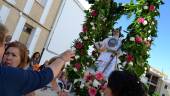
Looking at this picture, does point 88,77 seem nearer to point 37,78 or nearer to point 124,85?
point 124,85

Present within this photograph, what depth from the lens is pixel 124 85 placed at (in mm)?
3186

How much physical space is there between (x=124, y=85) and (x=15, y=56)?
112 cm

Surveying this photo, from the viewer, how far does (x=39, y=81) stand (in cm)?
282

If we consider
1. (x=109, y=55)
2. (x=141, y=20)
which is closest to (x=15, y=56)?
(x=109, y=55)

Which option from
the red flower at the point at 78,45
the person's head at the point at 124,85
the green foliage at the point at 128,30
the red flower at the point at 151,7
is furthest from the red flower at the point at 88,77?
the person's head at the point at 124,85

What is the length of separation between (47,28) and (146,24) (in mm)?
14513

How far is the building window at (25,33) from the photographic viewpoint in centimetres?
2248

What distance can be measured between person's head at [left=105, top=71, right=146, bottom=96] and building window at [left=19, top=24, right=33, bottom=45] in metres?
19.2

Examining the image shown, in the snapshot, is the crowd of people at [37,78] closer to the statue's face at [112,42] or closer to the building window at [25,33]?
the statue's face at [112,42]

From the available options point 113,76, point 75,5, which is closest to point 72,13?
point 75,5

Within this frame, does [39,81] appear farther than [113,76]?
No

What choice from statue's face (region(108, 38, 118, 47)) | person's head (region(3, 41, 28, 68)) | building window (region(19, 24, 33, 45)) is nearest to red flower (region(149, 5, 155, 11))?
statue's face (region(108, 38, 118, 47))

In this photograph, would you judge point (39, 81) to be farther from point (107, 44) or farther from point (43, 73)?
point (107, 44)

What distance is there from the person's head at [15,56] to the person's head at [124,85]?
926 millimetres
